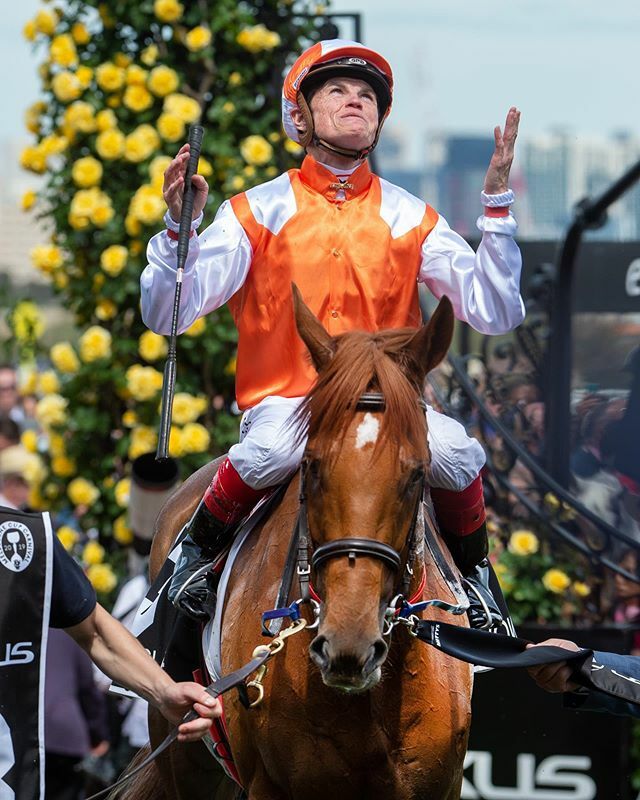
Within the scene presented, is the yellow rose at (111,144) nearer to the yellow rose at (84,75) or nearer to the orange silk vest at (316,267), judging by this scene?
the yellow rose at (84,75)

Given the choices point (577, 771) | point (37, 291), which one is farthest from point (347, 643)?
point (37, 291)

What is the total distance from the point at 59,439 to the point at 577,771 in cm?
321

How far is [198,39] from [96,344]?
1.64 metres

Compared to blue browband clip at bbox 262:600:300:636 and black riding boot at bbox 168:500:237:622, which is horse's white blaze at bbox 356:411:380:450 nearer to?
blue browband clip at bbox 262:600:300:636

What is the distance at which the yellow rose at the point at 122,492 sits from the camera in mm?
7633

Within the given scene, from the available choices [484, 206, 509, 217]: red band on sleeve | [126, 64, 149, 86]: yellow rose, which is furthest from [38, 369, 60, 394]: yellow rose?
[484, 206, 509, 217]: red band on sleeve

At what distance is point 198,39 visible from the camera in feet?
24.4

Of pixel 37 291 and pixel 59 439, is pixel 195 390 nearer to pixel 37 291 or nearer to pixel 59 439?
pixel 59 439

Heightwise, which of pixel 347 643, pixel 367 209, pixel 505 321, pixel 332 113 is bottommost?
pixel 347 643

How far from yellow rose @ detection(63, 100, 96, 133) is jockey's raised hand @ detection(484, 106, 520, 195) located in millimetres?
3608

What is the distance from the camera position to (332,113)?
471 cm

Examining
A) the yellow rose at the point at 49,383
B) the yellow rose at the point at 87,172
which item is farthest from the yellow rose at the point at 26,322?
the yellow rose at the point at 87,172

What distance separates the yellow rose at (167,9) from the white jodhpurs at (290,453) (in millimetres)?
3563

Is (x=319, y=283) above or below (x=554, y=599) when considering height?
above
